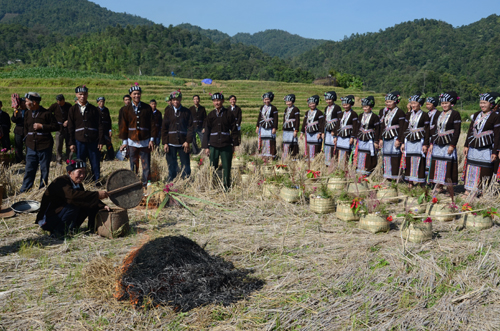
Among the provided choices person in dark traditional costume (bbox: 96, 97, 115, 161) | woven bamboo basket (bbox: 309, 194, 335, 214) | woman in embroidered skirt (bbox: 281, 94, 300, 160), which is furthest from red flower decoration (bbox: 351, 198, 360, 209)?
person in dark traditional costume (bbox: 96, 97, 115, 161)

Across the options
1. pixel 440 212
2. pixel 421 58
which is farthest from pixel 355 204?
pixel 421 58

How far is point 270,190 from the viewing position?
6.25m

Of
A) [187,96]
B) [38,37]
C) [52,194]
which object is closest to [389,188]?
[52,194]

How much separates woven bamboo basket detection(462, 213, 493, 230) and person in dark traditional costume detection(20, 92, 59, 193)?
20.2 feet

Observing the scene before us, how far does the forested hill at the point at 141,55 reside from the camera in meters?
69.2

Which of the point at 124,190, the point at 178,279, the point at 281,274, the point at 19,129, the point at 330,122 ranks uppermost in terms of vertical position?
the point at 330,122

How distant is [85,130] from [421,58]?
118070 mm

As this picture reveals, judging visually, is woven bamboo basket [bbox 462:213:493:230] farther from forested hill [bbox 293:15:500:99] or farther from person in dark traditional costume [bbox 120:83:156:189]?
forested hill [bbox 293:15:500:99]

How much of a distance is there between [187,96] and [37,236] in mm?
32989

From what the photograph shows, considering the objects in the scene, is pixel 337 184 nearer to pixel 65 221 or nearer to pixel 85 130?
pixel 65 221

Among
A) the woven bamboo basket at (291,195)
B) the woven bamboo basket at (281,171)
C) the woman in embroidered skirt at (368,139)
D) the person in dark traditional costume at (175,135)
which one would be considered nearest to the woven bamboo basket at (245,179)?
the woven bamboo basket at (281,171)

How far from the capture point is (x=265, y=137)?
9.37 m

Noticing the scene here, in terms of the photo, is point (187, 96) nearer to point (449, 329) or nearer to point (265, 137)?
point (265, 137)

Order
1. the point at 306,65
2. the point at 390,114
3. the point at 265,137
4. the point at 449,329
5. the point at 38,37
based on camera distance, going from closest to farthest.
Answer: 1. the point at 449,329
2. the point at 390,114
3. the point at 265,137
4. the point at 38,37
5. the point at 306,65
